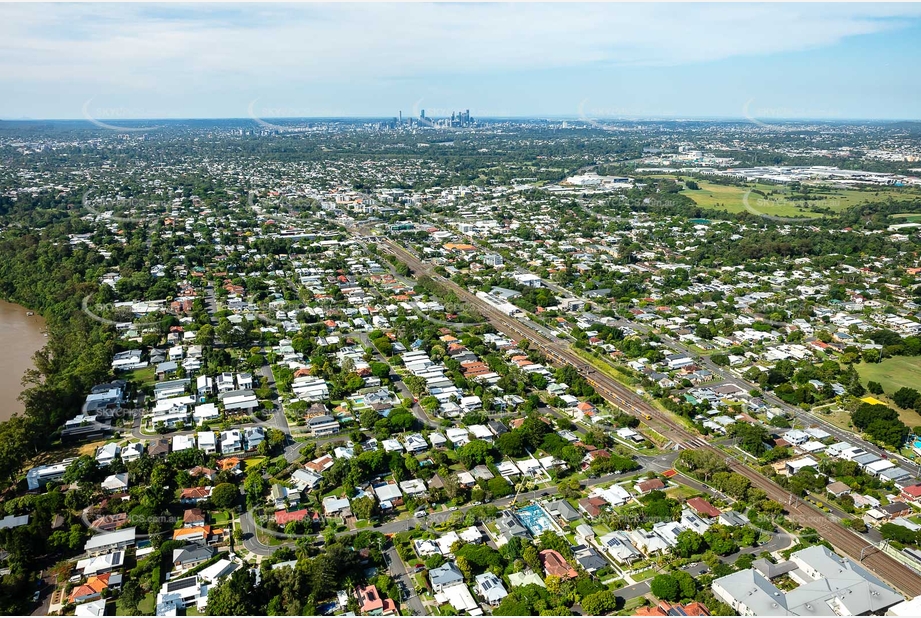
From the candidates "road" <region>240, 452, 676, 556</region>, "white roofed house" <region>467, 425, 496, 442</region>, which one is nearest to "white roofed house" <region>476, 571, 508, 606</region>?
"road" <region>240, 452, 676, 556</region>

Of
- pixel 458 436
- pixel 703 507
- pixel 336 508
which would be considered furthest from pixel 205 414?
pixel 703 507

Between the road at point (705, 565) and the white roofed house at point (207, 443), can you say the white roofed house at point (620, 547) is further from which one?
the white roofed house at point (207, 443)

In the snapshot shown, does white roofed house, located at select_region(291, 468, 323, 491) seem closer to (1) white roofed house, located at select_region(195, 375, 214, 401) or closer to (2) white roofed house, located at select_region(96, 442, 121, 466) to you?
(2) white roofed house, located at select_region(96, 442, 121, 466)

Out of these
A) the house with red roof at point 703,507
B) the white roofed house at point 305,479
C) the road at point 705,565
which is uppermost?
the white roofed house at point 305,479

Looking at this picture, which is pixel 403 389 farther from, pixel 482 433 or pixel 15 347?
pixel 15 347

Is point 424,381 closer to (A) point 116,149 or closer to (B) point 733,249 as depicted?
(B) point 733,249

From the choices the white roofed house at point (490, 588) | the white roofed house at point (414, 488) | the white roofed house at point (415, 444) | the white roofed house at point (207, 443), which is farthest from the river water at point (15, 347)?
the white roofed house at point (490, 588)

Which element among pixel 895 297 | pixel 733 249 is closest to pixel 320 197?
pixel 733 249
